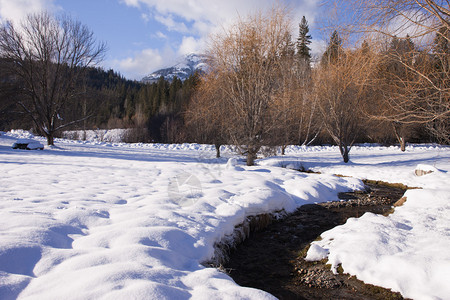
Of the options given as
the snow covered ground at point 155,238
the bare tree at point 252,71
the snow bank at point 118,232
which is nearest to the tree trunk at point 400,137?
the bare tree at point 252,71

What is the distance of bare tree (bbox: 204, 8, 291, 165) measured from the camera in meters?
10.7

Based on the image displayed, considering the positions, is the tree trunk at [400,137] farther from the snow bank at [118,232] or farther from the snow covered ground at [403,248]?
the snow bank at [118,232]

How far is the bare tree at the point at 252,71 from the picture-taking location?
35.2ft

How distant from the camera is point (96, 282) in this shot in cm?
215

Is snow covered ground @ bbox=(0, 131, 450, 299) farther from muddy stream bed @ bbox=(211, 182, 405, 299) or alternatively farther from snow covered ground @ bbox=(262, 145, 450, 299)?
muddy stream bed @ bbox=(211, 182, 405, 299)

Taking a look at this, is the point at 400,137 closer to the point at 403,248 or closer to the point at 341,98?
the point at 341,98

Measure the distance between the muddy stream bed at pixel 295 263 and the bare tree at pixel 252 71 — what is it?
513 centimetres

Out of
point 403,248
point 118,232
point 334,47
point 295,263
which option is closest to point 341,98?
point 334,47

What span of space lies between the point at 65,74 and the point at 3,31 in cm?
346

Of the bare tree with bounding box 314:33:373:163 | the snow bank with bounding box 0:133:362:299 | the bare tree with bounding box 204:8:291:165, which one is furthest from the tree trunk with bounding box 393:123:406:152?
the snow bank with bounding box 0:133:362:299

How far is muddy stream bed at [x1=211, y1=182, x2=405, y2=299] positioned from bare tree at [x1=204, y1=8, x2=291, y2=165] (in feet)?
16.8

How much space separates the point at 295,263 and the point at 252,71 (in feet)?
27.5

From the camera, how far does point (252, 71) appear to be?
35.5 ft

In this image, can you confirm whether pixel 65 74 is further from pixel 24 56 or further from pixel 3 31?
pixel 3 31
